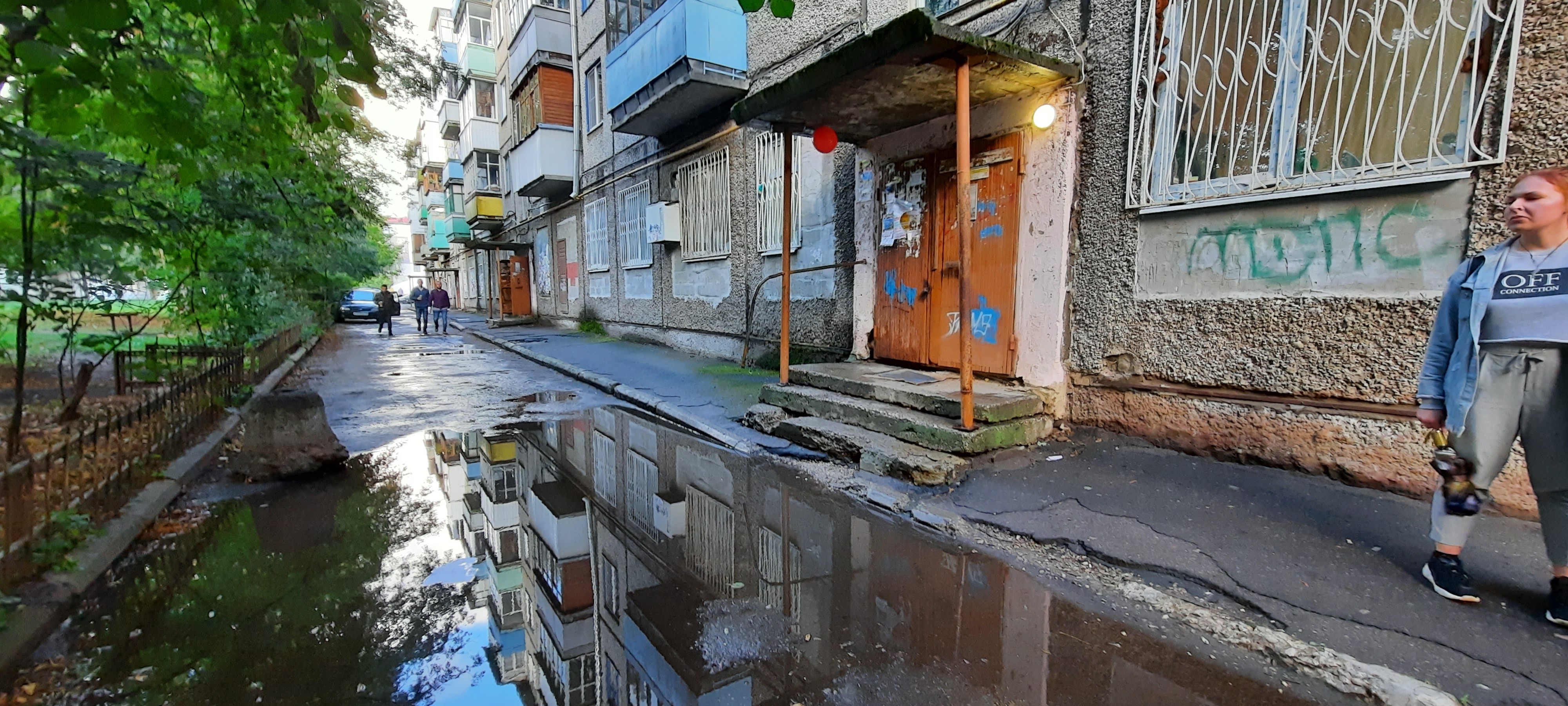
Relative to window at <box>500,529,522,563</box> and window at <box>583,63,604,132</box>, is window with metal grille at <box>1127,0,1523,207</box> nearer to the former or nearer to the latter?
window at <box>500,529,522,563</box>

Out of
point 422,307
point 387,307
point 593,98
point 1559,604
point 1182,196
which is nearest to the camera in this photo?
point 1559,604

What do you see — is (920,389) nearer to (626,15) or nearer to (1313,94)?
(1313,94)

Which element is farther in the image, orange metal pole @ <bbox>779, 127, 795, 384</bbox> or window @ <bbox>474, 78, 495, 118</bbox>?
window @ <bbox>474, 78, 495, 118</bbox>

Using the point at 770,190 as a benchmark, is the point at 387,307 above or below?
below

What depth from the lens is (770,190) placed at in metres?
9.47

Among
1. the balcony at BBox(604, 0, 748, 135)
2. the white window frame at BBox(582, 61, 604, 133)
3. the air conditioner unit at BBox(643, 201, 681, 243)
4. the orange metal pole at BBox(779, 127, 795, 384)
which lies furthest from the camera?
the white window frame at BBox(582, 61, 604, 133)

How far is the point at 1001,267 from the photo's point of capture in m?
5.44

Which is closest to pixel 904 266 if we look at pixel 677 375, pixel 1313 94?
pixel 1313 94

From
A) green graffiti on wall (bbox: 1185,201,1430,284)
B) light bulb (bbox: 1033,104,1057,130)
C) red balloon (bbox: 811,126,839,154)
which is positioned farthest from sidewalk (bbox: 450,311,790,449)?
green graffiti on wall (bbox: 1185,201,1430,284)

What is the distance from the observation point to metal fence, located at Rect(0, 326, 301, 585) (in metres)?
2.86

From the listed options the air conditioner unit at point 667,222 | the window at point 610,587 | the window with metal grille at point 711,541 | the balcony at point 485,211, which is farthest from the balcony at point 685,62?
the balcony at point 485,211

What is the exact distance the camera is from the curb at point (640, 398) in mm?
5695

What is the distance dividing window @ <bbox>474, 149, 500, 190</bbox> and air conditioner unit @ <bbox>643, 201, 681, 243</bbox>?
701 inches

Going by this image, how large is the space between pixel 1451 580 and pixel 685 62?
10019 mm
